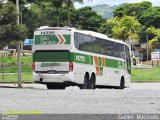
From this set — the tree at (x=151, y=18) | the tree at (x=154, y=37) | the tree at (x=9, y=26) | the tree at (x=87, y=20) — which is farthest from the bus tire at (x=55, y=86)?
the tree at (x=151, y=18)

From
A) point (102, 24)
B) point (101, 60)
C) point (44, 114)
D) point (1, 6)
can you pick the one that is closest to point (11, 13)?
point (1, 6)

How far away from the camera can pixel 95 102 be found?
1369 centimetres

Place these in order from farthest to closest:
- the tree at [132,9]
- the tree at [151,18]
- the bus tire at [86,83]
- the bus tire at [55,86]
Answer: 1. the tree at [132,9]
2. the tree at [151,18]
3. the bus tire at [86,83]
4. the bus tire at [55,86]

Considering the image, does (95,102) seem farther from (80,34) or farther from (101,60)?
(101,60)

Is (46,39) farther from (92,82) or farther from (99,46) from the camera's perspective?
(99,46)

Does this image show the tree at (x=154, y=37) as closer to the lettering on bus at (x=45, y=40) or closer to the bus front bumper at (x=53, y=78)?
the lettering on bus at (x=45, y=40)

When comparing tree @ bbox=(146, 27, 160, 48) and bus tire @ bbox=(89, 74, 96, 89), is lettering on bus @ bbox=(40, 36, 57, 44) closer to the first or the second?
bus tire @ bbox=(89, 74, 96, 89)

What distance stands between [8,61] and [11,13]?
1521 inches

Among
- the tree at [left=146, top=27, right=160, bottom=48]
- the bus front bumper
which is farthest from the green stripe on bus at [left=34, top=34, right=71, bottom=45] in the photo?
the tree at [left=146, top=27, right=160, bottom=48]

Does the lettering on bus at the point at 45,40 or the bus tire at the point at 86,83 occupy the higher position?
the lettering on bus at the point at 45,40

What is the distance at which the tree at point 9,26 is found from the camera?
28.7m

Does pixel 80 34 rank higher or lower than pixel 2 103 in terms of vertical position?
higher

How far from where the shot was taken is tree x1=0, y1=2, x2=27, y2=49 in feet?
94.0

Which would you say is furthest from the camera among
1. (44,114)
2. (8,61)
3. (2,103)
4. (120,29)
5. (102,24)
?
(102,24)
